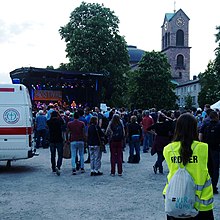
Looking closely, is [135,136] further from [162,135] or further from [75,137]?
[75,137]

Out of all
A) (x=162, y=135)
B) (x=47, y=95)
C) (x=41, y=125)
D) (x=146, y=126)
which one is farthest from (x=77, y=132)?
(x=47, y=95)

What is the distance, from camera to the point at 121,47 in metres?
→ 47.9

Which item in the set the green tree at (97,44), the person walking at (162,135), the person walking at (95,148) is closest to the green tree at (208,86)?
the green tree at (97,44)

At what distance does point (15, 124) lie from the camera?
12938 millimetres

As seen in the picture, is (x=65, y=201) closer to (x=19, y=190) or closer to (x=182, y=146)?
(x=19, y=190)

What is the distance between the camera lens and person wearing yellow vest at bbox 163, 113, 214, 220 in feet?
13.1

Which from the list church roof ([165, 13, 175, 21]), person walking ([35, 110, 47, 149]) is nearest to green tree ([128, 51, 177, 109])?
person walking ([35, 110, 47, 149])

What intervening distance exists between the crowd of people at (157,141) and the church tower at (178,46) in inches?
3926

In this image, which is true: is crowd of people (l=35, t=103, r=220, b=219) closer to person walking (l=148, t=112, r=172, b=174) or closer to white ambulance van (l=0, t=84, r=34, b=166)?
person walking (l=148, t=112, r=172, b=174)

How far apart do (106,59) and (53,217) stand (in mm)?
39714

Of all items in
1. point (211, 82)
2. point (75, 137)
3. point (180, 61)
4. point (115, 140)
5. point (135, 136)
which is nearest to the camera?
point (115, 140)

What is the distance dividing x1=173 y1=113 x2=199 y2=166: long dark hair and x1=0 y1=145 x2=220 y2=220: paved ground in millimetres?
3577

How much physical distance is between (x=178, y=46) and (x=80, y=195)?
371 feet

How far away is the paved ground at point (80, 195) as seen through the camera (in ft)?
25.5
